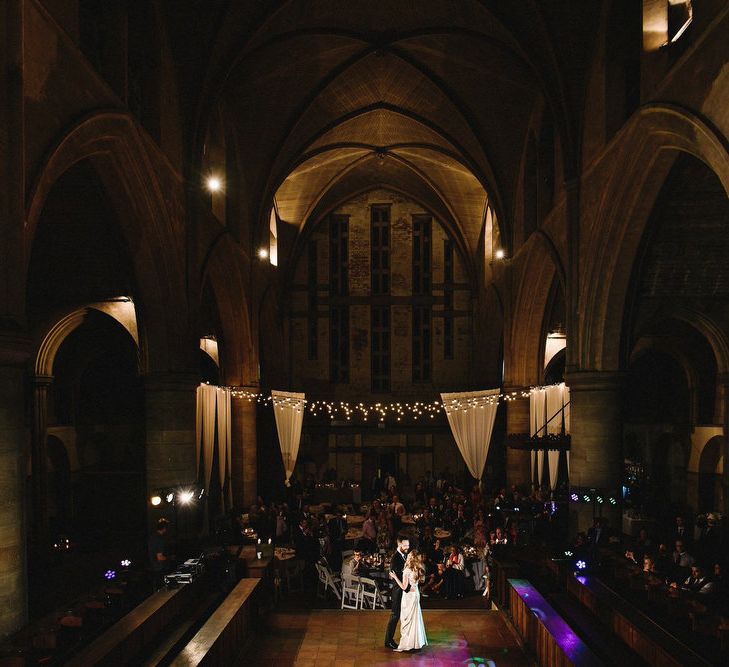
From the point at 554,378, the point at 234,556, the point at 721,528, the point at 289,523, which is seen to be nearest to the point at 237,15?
the point at 234,556

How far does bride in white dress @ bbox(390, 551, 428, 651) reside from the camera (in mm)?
9109

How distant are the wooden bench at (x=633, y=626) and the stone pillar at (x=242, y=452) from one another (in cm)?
1228

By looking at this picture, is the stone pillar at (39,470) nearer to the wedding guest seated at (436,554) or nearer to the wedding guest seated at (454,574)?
the wedding guest seated at (436,554)

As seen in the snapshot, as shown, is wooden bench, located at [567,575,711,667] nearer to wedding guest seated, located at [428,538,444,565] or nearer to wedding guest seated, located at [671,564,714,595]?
wedding guest seated, located at [671,564,714,595]

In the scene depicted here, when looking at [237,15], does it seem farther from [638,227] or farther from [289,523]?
[289,523]

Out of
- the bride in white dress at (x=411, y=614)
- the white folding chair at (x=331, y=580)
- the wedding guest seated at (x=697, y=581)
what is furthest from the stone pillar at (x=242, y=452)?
the wedding guest seated at (x=697, y=581)

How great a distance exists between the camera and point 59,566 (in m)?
15.8

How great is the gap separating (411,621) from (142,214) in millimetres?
8198

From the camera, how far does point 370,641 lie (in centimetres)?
961

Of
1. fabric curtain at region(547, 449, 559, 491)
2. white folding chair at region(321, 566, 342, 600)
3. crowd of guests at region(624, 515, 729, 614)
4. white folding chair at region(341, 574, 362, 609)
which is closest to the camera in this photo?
crowd of guests at region(624, 515, 729, 614)

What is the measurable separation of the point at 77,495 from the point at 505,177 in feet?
54.8

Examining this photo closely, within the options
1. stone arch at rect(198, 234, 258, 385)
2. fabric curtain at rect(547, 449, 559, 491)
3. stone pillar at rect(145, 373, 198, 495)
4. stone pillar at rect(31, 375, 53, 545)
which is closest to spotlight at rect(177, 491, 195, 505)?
stone pillar at rect(145, 373, 198, 495)

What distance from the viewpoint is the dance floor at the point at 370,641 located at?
29.2ft

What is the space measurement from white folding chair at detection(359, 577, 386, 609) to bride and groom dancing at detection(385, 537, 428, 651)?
8.90ft
